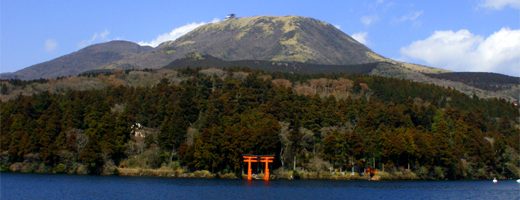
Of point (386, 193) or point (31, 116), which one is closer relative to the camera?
point (386, 193)

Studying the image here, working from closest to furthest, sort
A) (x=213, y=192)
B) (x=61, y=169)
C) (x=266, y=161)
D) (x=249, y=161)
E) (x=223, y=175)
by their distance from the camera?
(x=213, y=192) < (x=249, y=161) < (x=266, y=161) < (x=223, y=175) < (x=61, y=169)

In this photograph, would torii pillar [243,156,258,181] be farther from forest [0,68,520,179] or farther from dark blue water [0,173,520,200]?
dark blue water [0,173,520,200]

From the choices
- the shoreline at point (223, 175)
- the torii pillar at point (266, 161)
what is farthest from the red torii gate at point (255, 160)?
the shoreline at point (223, 175)

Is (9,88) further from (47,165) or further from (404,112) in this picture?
(404,112)

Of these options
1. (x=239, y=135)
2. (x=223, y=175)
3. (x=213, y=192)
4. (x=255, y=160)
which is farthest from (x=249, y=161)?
(x=213, y=192)

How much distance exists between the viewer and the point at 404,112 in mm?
117188

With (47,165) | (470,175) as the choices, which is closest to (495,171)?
(470,175)

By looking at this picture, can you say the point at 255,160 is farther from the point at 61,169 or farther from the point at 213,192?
the point at 61,169

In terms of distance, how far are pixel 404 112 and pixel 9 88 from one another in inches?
3405

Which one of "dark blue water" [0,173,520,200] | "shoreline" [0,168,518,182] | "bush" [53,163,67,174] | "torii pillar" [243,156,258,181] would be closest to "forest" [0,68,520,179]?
"bush" [53,163,67,174]

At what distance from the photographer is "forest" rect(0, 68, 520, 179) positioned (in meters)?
93.6

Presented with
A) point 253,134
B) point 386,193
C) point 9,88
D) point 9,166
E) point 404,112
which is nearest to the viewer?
point 386,193

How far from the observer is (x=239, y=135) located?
9194 centimetres

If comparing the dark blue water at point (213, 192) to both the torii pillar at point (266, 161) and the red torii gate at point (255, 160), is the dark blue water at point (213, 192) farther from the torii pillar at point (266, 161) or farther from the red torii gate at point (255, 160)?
the torii pillar at point (266, 161)
